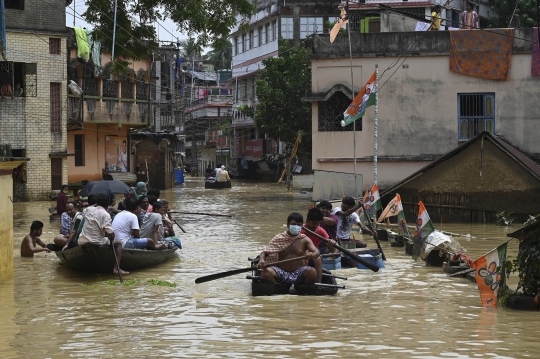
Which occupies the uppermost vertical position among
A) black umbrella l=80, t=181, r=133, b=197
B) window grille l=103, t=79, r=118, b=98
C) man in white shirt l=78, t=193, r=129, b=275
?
window grille l=103, t=79, r=118, b=98

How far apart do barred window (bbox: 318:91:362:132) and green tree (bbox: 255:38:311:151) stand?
1694 cm

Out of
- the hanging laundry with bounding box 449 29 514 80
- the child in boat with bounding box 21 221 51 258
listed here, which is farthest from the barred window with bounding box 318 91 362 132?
the child in boat with bounding box 21 221 51 258

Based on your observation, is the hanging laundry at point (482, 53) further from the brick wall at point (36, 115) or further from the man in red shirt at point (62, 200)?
the brick wall at point (36, 115)

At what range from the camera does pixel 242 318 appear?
10.2m

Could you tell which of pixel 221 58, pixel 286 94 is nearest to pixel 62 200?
pixel 286 94

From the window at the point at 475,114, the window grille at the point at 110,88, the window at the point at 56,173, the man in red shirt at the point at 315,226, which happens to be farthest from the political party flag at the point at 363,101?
the window grille at the point at 110,88

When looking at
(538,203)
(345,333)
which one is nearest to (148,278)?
(345,333)

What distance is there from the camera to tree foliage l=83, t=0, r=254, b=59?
67.7 feet

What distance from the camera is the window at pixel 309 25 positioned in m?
56.4

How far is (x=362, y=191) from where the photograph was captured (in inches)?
1014

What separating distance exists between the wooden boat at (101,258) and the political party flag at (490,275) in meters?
5.79

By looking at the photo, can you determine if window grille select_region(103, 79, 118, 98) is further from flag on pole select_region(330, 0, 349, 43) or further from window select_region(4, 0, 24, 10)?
flag on pole select_region(330, 0, 349, 43)

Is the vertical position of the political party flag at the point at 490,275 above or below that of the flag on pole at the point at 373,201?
below

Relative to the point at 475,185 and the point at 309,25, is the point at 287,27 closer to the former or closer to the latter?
the point at 309,25
